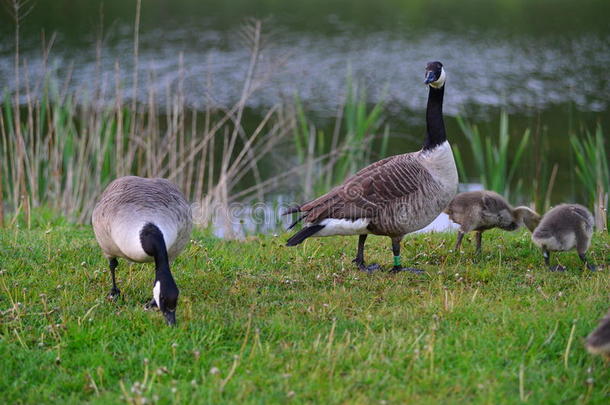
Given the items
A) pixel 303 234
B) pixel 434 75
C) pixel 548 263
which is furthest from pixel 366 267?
pixel 434 75

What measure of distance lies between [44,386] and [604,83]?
624 inches

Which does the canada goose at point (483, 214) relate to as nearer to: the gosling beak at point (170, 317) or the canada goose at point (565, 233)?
the canada goose at point (565, 233)

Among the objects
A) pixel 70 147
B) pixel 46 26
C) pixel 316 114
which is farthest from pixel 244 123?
pixel 46 26

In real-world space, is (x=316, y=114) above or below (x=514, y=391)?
below

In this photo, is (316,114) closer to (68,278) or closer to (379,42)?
(379,42)

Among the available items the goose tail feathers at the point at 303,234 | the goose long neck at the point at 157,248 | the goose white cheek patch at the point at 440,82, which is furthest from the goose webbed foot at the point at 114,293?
the goose white cheek patch at the point at 440,82

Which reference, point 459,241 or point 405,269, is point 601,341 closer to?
point 405,269

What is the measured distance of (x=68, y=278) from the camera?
587cm

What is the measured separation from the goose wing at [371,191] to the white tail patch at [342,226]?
0.04 m

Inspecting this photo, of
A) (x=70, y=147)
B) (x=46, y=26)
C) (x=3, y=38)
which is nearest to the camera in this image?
(x=70, y=147)

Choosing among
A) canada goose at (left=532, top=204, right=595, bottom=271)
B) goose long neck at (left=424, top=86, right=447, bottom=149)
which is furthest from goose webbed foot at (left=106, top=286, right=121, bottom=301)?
canada goose at (left=532, top=204, right=595, bottom=271)

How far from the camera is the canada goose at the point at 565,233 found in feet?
19.9

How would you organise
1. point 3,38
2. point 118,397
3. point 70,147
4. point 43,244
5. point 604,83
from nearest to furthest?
point 118,397, point 43,244, point 70,147, point 604,83, point 3,38

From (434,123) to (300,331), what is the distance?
8.89 ft
